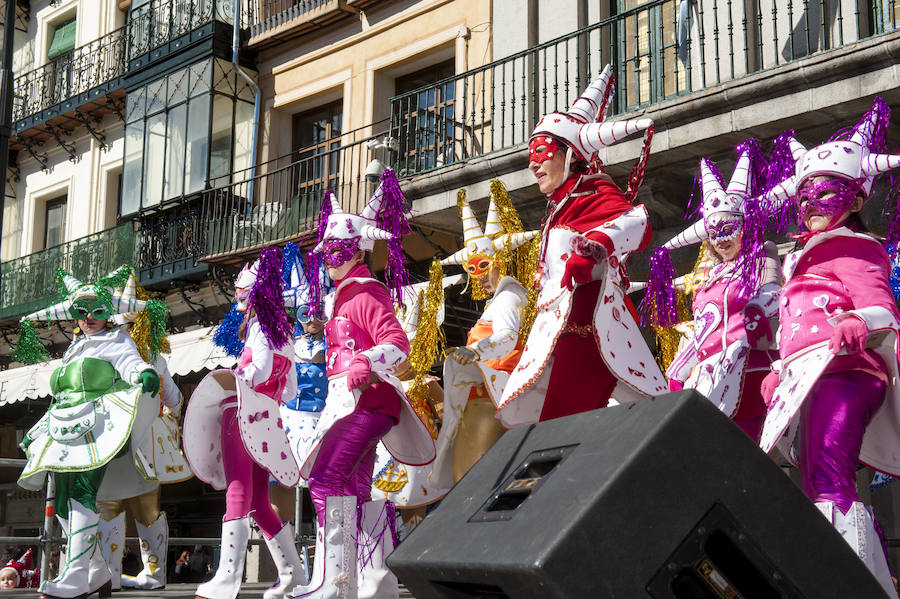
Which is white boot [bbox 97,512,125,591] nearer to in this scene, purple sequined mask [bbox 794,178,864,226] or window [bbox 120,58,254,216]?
purple sequined mask [bbox 794,178,864,226]

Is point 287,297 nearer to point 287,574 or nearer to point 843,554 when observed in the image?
point 287,574

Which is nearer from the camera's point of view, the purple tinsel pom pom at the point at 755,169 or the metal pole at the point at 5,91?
the metal pole at the point at 5,91

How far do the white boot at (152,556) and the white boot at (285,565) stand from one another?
6.56 ft

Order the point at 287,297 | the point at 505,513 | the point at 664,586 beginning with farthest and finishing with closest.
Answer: the point at 287,297 → the point at 505,513 → the point at 664,586

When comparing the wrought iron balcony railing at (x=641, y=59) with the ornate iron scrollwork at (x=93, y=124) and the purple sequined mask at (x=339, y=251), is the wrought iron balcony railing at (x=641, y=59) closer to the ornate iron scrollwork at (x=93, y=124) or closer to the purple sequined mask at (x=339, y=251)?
the purple sequined mask at (x=339, y=251)

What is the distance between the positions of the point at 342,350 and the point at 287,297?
1.61 m

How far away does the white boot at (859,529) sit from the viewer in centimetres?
386

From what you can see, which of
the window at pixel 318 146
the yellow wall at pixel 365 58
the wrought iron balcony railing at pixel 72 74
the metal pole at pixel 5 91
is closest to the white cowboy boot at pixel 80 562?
the metal pole at pixel 5 91

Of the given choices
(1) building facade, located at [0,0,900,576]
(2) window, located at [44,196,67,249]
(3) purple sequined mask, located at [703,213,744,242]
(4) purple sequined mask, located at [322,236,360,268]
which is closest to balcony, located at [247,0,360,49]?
(1) building facade, located at [0,0,900,576]

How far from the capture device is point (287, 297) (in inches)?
275

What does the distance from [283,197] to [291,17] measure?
262 cm

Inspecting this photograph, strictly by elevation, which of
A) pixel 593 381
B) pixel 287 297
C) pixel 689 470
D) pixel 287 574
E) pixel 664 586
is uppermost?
pixel 287 297

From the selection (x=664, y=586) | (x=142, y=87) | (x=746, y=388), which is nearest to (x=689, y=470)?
(x=664, y=586)

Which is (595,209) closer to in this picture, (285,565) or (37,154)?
(285,565)
